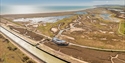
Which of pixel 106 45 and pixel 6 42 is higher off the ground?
pixel 6 42

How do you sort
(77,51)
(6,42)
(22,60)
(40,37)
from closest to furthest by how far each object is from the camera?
1. (22,60)
2. (77,51)
3. (6,42)
4. (40,37)

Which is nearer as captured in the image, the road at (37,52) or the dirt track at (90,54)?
the dirt track at (90,54)

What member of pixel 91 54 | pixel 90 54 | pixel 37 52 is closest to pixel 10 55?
pixel 37 52

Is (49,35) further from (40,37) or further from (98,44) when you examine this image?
(98,44)

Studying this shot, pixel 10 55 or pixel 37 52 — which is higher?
pixel 10 55

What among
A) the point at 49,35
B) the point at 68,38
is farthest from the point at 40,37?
the point at 68,38

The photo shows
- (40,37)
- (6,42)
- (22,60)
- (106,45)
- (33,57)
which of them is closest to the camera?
(22,60)

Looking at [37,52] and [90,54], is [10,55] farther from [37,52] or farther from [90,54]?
[90,54]

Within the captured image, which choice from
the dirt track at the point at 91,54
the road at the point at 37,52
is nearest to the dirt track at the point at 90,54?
the dirt track at the point at 91,54

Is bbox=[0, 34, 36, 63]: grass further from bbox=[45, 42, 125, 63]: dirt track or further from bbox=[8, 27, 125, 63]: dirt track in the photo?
bbox=[45, 42, 125, 63]: dirt track

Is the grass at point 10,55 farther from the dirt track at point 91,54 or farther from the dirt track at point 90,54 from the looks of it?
the dirt track at point 90,54

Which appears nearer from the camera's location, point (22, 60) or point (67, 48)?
point (22, 60)
